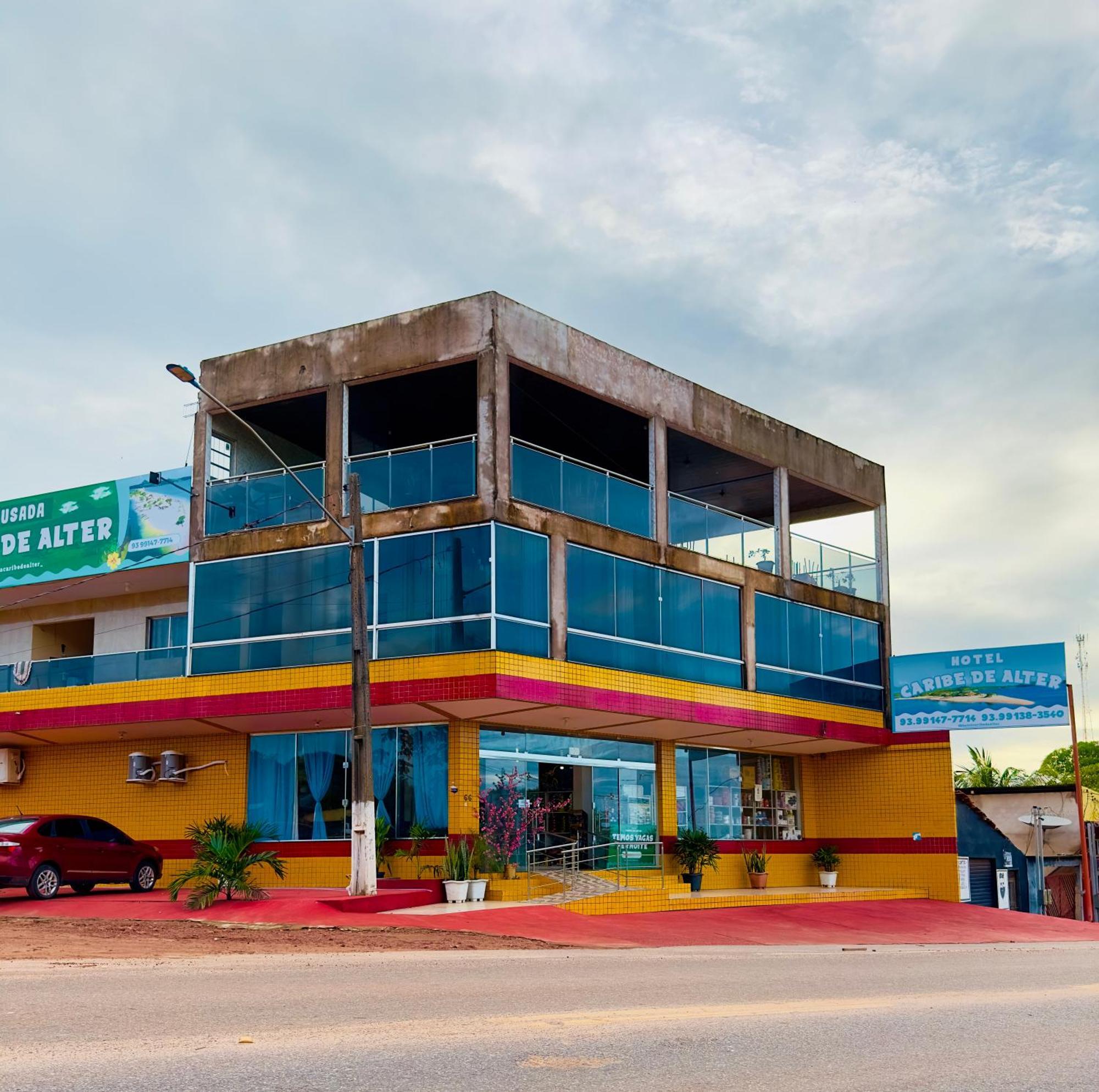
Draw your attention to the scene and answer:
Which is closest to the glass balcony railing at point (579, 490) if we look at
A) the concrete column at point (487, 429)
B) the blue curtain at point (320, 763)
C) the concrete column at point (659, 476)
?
the concrete column at point (659, 476)

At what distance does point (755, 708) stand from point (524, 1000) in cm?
2087

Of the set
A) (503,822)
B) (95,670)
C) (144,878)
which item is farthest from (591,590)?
(95,670)

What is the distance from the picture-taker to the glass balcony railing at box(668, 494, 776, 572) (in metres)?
30.9

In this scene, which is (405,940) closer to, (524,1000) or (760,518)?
(524,1000)

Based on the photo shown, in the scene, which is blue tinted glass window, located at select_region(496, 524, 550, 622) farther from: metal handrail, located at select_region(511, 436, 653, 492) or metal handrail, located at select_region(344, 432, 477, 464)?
metal handrail, located at select_region(344, 432, 477, 464)

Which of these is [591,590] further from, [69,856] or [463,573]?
[69,856]

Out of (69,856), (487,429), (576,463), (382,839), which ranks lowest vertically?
(69,856)

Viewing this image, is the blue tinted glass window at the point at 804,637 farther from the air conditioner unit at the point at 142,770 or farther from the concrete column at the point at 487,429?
the air conditioner unit at the point at 142,770

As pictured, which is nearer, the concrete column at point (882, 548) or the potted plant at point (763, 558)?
the potted plant at point (763, 558)

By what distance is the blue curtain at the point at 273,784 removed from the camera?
2819 centimetres

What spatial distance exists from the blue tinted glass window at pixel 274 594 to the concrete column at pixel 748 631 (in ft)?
30.8

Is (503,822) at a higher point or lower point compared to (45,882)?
higher

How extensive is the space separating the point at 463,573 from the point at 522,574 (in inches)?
43.8

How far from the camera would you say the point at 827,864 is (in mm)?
34906
